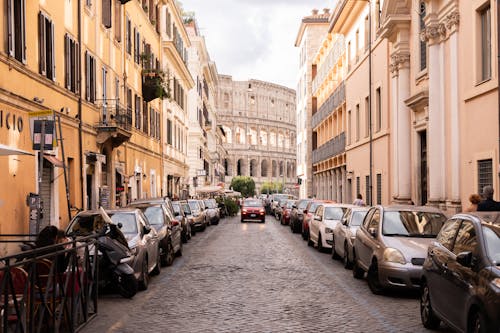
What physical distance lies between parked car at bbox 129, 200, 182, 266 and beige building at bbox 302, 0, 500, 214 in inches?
316

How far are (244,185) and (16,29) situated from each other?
106 meters

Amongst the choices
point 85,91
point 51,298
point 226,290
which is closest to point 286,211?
point 85,91

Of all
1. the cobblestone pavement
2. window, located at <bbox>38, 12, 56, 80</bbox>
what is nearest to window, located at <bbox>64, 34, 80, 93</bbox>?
window, located at <bbox>38, 12, 56, 80</bbox>

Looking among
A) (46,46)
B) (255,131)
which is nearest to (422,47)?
(46,46)

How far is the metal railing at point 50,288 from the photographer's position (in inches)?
248

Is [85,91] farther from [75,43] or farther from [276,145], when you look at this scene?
[276,145]

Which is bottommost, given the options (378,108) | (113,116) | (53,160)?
(53,160)

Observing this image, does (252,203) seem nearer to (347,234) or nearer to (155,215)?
(155,215)

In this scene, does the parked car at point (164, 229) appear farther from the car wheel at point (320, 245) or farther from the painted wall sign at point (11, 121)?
the car wheel at point (320, 245)

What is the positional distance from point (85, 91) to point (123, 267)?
13.9 m

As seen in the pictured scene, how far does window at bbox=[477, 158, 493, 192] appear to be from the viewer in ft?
58.2

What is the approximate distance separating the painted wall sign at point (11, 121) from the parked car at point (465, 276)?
34.0 feet

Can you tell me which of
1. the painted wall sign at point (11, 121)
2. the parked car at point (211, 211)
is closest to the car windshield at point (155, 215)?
the painted wall sign at point (11, 121)

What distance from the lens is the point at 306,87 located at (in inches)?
2773
